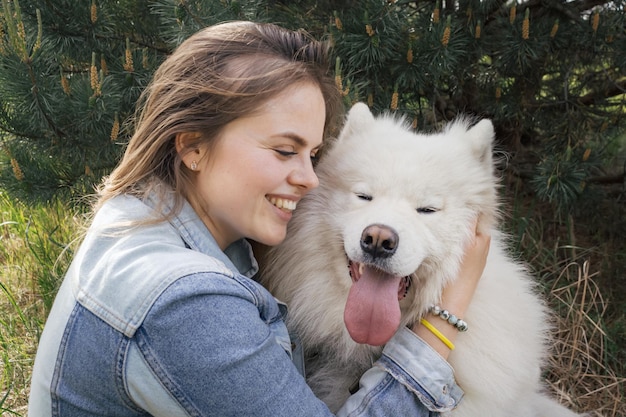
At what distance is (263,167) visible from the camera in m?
1.84

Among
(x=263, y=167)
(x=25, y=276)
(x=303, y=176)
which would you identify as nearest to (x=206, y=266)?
(x=263, y=167)

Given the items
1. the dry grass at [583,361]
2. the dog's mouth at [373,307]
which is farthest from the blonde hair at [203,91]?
the dry grass at [583,361]

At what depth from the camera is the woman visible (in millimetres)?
1457

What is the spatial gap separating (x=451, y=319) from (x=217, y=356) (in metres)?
0.93

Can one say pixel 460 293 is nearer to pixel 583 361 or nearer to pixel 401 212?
pixel 401 212

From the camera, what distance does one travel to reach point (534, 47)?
11.1ft

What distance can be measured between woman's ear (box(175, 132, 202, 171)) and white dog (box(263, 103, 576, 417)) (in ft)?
1.92

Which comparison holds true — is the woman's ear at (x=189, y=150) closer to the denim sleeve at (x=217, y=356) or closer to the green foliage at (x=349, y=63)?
the denim sleeve at (x=217, y=356)

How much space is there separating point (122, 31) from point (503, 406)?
2.91 m

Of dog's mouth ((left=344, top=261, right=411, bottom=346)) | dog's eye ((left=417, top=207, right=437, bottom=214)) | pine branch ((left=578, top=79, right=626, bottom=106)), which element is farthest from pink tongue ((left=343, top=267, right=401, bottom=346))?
pine branch ((left=578, top=79, right=626, bottom=106))

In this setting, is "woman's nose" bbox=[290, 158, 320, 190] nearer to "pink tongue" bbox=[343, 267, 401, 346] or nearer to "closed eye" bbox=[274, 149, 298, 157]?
"closed eye" bbox=[274, 149, 298, 157]

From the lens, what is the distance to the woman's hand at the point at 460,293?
1.96 meters

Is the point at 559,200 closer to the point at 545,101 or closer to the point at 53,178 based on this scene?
the point at 545,101

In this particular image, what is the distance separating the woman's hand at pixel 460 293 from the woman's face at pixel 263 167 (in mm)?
631
